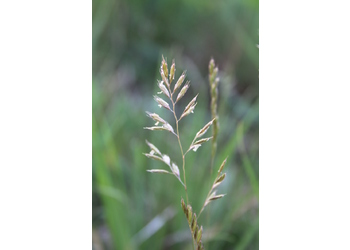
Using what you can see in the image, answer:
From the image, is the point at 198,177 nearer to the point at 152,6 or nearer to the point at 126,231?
the point at 126,231

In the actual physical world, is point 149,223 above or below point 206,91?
below

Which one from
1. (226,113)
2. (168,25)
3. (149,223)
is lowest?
(149,223)
